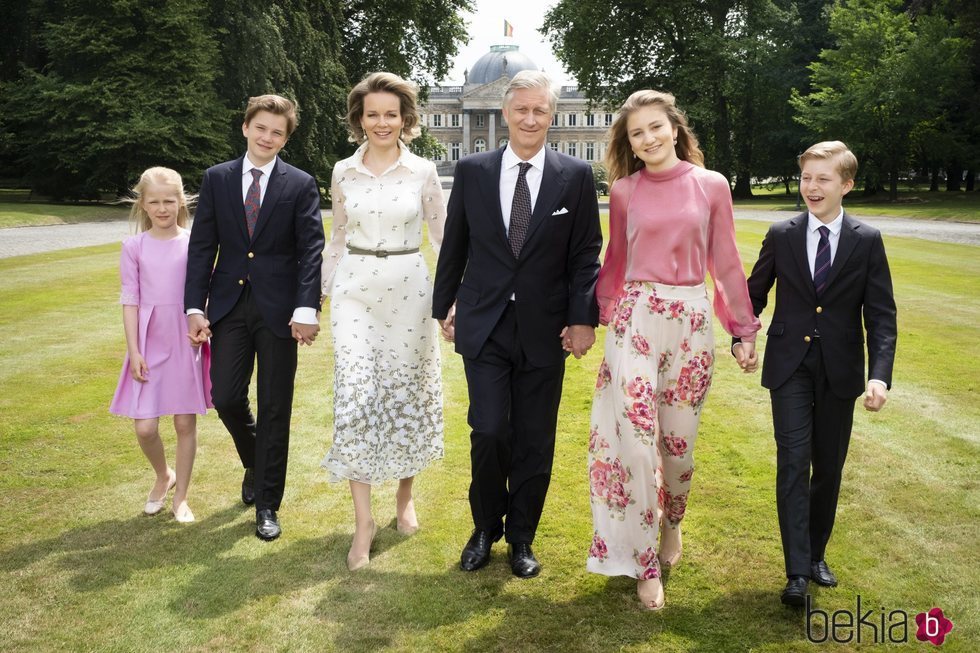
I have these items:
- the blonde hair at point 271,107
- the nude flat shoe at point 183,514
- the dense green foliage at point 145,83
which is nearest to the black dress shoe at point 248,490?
the nude flat shoe at point 183,514

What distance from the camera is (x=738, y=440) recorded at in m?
6.16

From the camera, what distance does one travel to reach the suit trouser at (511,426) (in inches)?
152

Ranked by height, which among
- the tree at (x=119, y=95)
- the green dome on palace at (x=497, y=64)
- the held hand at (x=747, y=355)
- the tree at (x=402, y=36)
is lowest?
the held hand at (x=747, y=355)

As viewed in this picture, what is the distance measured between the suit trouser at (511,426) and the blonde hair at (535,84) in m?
0.89

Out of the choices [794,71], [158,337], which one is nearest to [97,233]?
[158,337]

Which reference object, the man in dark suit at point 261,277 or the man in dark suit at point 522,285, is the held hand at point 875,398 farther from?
the man in dark suit at point 261,277

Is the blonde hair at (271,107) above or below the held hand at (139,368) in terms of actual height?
above

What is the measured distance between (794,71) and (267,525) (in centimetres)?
4721

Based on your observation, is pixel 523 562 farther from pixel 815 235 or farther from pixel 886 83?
pixel 886 83

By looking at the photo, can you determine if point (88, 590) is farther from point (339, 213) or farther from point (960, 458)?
point (960, 458)

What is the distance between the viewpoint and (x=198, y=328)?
14.4ft

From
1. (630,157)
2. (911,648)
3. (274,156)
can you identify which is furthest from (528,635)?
(274,156)

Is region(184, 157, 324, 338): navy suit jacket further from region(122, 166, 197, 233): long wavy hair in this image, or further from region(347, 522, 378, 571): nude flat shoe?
region(347, 522, 378, 571): nude flat shoe

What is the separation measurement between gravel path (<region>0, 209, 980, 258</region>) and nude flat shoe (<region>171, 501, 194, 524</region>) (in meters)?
14.9
